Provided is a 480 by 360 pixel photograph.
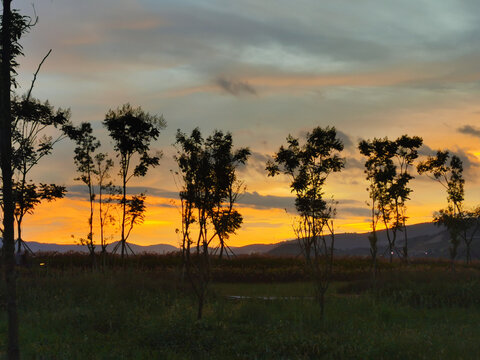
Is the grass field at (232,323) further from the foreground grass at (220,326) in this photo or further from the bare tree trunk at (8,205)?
the bare tree trunk at (8,205)

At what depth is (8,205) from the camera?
8.98 metres

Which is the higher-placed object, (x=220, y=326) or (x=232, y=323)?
(x=220, y=326)

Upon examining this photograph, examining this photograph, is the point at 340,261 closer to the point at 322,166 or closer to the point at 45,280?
the point at 322,166

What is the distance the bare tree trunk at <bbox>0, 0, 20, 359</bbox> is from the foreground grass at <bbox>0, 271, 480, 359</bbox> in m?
2.31

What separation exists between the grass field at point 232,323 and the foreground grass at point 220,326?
0.03 meters

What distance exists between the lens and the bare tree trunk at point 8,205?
889 cm

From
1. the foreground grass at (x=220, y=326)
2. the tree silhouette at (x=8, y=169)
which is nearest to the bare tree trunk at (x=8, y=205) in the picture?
the tree silhouette at (x=8, y=169)

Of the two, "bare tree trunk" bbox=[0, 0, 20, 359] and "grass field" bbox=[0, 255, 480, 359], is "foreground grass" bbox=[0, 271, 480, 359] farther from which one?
"bare tree trunk" bbox=[0, 0, 20, 359]

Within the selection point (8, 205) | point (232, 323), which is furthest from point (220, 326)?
point (8, 205)

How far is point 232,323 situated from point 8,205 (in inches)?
304

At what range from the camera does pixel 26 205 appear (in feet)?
124

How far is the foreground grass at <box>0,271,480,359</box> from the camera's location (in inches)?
468

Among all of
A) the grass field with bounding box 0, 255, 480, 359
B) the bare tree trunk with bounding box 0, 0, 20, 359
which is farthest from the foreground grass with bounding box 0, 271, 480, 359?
the bare tree trunk with bounding box 0, 0, 20, 359

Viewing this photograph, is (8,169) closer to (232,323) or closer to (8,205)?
(8,205)
